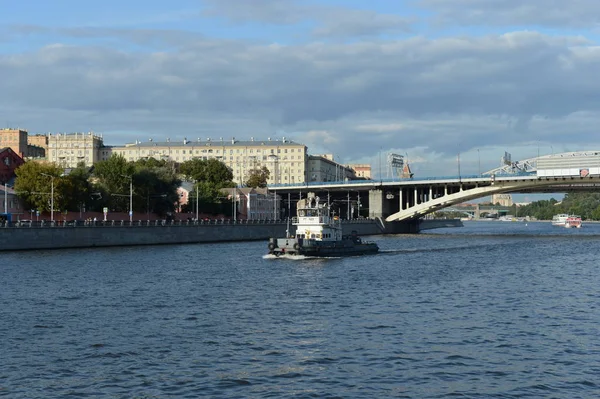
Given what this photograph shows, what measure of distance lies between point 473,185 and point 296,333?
89534mm

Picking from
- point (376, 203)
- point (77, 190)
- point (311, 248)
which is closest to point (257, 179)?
point (376, 203)

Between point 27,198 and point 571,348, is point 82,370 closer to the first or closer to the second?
point 571,348

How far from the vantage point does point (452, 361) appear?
22938mm

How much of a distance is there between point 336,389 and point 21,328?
41.9 ft

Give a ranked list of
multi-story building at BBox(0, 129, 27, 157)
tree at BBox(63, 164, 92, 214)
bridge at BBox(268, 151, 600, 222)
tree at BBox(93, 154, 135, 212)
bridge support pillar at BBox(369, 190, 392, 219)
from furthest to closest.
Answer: multi-story building at BBox(0, 129, 27, 157)
bridge support pillar at BBox(369, 190, 392, 219)
bridge at BBox(268, 151, 600, 222)
tree at BBox(93, 154, 135, 212)
tree at BBox(63, 164, 92, 214)

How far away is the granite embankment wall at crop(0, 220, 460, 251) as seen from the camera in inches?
2552

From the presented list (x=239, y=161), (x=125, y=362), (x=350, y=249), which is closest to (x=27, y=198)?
(x=350, y=249)

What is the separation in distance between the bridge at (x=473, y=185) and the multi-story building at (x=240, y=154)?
4866 centimetres

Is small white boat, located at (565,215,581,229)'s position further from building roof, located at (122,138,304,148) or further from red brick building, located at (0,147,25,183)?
red brick building, located at (0,147,25,183)

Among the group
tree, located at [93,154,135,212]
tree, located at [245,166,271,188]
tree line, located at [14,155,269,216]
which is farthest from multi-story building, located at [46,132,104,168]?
tree, located at [93,154,135,212]

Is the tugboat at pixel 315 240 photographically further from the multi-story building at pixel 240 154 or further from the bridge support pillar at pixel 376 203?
the multi-story building at pixel 240 154

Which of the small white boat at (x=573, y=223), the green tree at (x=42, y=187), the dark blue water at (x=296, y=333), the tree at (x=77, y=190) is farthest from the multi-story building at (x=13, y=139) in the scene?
the dark blue water at (x=296, y=333)

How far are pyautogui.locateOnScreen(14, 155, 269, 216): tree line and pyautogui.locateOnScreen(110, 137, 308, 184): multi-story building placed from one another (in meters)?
70.5

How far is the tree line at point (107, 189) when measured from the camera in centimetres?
7912
